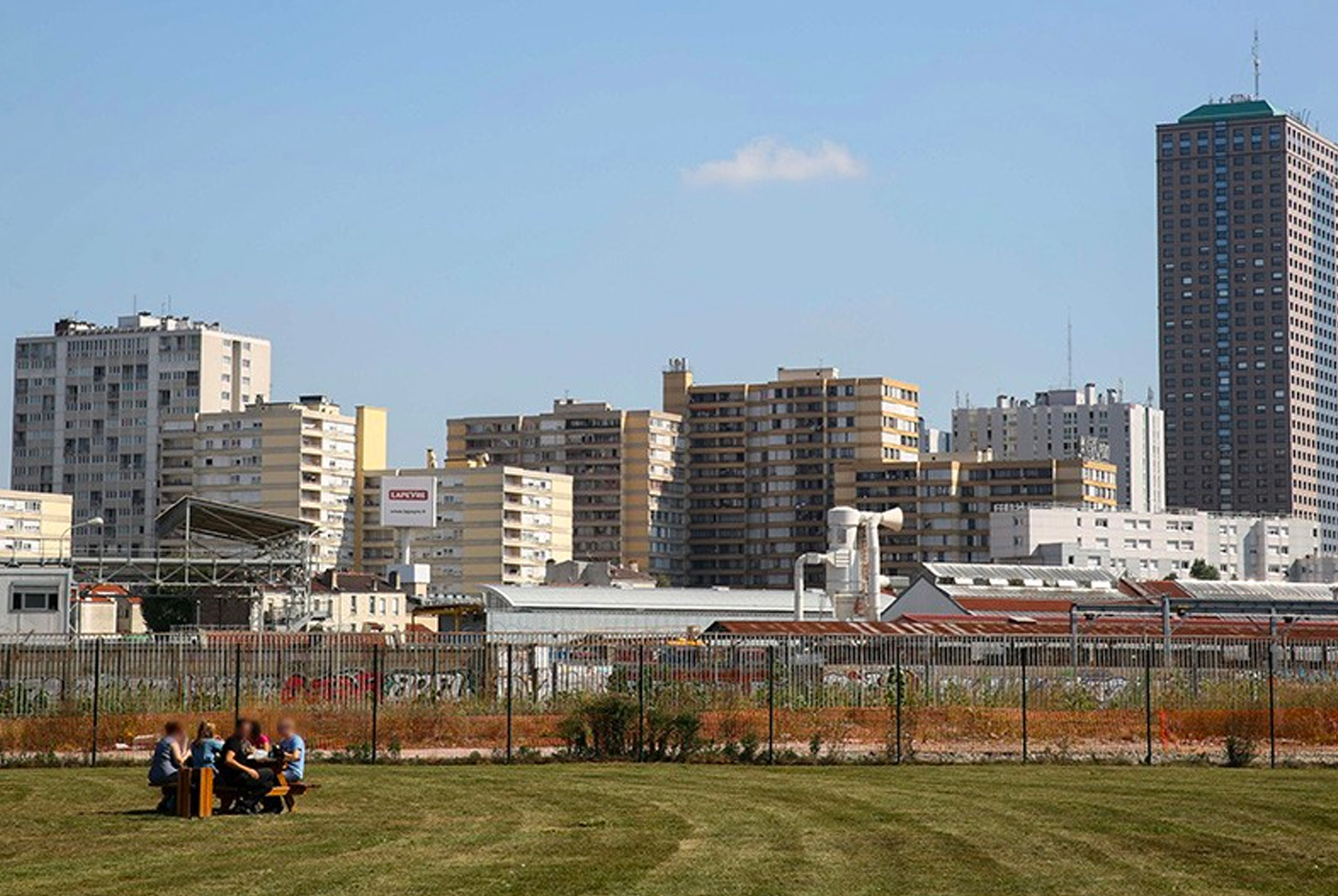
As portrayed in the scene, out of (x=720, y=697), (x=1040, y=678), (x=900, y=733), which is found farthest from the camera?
(x=1040, y=678)

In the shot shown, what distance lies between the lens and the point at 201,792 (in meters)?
29.2

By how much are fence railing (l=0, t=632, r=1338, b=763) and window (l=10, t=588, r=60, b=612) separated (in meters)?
35.0

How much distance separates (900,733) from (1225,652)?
1281 cm

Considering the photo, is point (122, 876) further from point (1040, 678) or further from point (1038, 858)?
point (1040, 678)

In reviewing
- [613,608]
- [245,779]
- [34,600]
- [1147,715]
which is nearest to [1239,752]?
[1147,715]

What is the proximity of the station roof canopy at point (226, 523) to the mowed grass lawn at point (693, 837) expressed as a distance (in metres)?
55.1

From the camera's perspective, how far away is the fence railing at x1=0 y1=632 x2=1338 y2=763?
43312 millimetres

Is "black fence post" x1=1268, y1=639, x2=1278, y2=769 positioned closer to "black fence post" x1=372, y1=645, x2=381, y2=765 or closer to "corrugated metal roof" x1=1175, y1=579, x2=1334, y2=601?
"black fence post" x1=372, y1=645, x2=381, y2=765

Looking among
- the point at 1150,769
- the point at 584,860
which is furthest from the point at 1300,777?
the point at 584,860

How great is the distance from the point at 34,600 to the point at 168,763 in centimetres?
5725

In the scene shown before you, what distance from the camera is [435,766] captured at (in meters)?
40.7

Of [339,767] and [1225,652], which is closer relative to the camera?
[339,767]

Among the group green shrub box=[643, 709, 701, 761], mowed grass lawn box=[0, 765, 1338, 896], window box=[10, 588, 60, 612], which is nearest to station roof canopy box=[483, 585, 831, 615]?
window box=[10, 588, 60, 612]

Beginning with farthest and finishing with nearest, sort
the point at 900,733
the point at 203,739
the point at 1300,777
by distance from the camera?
1. the point at 900,733
2. the point at 1300,777
3. the point at 203,739
